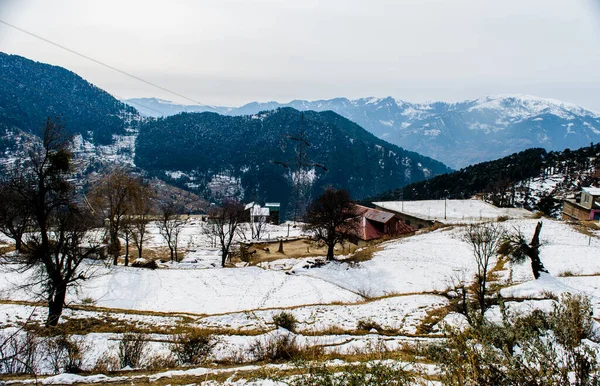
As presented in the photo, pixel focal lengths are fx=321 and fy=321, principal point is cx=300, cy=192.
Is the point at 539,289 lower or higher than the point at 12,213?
lower

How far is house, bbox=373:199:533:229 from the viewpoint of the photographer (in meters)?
52.1

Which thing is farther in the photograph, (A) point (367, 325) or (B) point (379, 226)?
(B) point (379, 226)

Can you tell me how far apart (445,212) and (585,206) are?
2129 centimetres

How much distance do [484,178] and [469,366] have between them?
374 feet

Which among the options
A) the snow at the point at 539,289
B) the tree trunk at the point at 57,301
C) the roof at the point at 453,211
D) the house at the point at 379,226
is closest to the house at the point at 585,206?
the roof at the point at 453,211

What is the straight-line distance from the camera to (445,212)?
188 feet

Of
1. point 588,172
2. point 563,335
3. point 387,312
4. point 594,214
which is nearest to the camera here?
Result: point 563,335

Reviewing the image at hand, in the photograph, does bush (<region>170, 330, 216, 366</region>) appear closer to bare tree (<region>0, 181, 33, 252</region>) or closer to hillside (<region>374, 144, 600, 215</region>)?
bare tree (<region>0, 181, 33, 252</region>)

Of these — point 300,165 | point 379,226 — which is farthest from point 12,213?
point 379,226

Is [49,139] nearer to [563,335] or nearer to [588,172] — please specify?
A: [563,335]

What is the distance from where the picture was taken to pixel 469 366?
416 centimetres

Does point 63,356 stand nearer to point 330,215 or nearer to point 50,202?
point 50,202

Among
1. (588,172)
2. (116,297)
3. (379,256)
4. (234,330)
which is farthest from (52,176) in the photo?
(588,172)

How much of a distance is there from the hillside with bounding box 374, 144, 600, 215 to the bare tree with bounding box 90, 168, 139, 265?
7185cm
